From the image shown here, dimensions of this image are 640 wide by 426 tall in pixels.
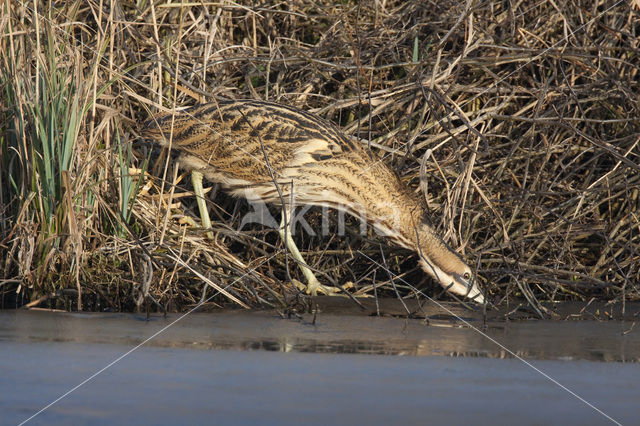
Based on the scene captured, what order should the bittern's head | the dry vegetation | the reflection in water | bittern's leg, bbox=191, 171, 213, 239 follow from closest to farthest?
the reflection in water < the dry vegetation < the bittern's head < bittern's leg, bbox=191, 171, 213, 239

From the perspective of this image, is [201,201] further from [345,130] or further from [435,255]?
[435,255]

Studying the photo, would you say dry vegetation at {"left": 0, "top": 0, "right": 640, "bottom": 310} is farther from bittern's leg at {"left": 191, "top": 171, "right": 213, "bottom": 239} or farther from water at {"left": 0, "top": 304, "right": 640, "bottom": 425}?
water at {"left": 0, "top": 304, "right": 640, "bottom": 425}

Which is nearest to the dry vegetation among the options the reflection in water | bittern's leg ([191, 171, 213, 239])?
bittern's leg ([191, 171, 213, 239])

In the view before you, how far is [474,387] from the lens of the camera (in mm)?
2160

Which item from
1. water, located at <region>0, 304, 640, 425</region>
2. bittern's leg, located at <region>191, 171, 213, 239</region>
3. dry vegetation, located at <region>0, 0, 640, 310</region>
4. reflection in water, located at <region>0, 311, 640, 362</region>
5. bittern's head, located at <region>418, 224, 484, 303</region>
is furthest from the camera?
bittern's leg, located at <region>191, 171, 213, 239</region>

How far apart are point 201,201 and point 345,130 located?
901mm

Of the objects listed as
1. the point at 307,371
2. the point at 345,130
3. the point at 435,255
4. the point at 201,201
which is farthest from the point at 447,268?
the point at 307,371

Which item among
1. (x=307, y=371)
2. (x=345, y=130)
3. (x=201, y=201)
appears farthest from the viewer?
(x=345, y=130)

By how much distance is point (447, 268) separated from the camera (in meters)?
3.86

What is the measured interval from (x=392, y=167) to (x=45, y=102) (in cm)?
174

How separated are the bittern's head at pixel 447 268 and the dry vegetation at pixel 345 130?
0.13m

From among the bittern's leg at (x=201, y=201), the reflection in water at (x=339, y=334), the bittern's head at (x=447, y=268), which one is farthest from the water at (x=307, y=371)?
the bittern's leg at (x=201, y=201)

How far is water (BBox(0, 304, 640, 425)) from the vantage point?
1915 mm

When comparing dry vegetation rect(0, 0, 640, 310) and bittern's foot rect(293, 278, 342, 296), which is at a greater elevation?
dry vegetation rect(0, 0, 640, 310)
